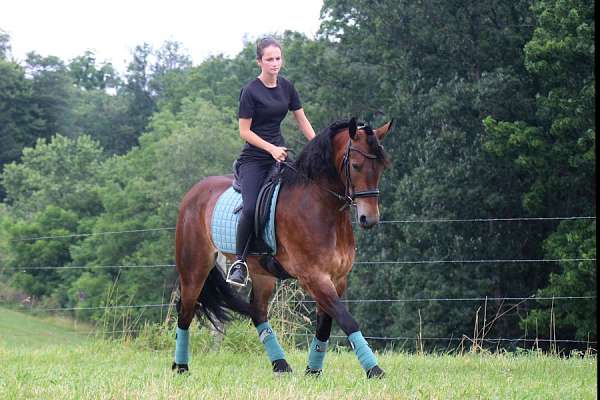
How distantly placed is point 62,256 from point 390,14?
37777mm

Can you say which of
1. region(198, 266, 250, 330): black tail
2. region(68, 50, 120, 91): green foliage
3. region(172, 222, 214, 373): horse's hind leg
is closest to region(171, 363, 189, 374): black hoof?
region(172, 222, 214, 373): horse's hind leg

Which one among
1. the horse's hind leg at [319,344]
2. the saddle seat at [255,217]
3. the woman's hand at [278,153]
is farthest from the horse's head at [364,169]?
the horse's hind leg at [319,344]

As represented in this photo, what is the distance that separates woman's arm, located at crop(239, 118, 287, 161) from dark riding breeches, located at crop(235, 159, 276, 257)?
10.0 inches

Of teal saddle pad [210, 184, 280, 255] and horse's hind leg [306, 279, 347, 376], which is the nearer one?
horse's hind leg [306, 279, 347, 376]

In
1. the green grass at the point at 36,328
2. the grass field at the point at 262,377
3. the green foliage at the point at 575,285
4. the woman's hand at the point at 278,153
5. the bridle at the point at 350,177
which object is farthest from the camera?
Answer: the green grass at the point at 36,328

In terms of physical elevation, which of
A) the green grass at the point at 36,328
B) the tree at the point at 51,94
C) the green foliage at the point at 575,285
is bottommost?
the green grass at the point at 36,328

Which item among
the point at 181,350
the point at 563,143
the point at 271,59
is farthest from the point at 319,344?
the point at 563,143

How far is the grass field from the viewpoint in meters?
6.78

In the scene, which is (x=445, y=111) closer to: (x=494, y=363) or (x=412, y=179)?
(x=412, y=179)

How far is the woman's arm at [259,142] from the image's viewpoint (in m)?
8.42

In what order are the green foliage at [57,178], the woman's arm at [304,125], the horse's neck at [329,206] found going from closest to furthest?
the horse's neck at [329,206] → the woman's arm at [304,125] → the green foliage at [57,178]

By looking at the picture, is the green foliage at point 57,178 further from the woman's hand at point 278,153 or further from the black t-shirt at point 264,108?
the woman's hand at point 278,153

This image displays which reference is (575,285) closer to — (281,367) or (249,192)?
(281,367)

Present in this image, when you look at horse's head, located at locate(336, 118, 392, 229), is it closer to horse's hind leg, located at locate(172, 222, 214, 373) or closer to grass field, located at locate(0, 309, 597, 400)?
grass field, located at locate(0, 309, 597, 400)
